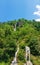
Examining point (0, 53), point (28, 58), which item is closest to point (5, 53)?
point (0, 53)

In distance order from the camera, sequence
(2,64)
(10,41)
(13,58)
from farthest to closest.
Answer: (10,41) < (13,58) < (2,64)

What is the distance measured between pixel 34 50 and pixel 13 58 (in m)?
3.35

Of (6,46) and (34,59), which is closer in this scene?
(34,59)

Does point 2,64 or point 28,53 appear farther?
point 28,53

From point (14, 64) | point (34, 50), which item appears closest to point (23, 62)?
point (14, 64)

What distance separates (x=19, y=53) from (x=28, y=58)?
1.35 m

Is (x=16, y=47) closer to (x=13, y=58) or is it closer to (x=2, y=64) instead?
(x=13, y=58)

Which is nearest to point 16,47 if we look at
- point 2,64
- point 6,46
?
point 6,46

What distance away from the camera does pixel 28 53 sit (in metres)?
38.6

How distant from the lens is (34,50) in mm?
39406

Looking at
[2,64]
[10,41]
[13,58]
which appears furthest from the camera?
[10,41]

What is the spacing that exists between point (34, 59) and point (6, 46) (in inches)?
188

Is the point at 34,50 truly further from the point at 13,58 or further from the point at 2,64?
the point at 2,64

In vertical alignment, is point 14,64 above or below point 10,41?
below
